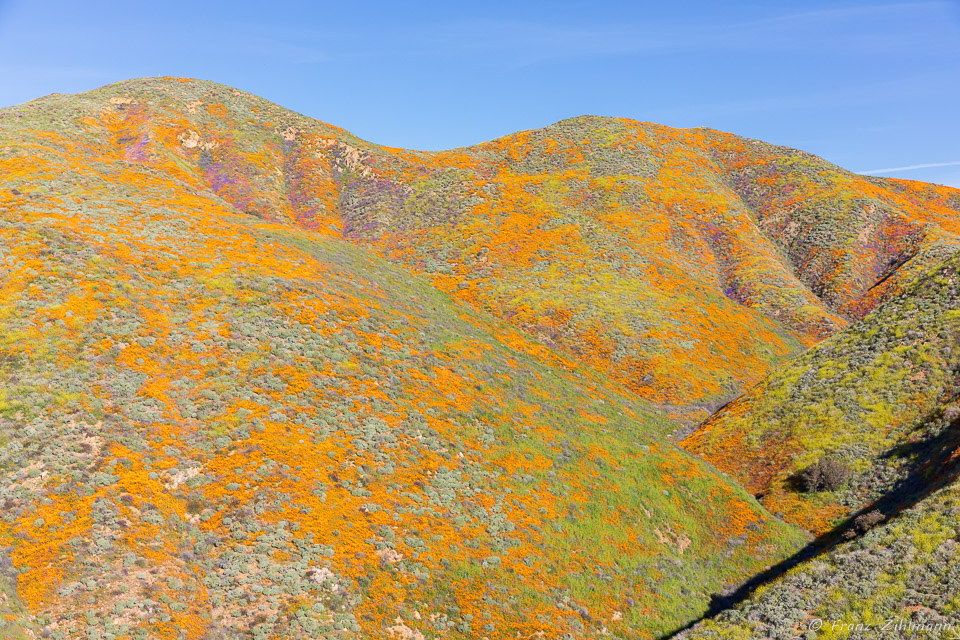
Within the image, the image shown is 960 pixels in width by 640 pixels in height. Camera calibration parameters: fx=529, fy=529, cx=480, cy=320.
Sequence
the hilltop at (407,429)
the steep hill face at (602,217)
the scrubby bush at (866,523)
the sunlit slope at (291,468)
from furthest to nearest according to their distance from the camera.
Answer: the steep hill face at (602,217)
the scrubby bush at (866,523)
the hilltop at (407,429)
the sunlit slope at (291,468)

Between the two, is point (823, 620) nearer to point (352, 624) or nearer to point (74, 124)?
point (352, 624)

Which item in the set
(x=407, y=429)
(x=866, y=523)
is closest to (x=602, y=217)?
(x=407, y=429)

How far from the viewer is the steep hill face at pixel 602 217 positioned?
4959cm

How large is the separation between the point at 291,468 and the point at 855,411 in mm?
31224

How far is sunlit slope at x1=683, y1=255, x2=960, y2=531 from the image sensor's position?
27.1 metres

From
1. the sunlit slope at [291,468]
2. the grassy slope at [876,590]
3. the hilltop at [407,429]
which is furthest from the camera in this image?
the hilltop at [407,429]

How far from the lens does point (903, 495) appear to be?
23.8 metres

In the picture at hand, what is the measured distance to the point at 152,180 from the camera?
4544cm

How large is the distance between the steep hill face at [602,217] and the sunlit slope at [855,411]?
5.90 metres

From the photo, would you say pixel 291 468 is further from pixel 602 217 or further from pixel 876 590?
pixel 602 217

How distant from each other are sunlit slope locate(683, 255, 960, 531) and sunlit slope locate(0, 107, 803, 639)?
321cm

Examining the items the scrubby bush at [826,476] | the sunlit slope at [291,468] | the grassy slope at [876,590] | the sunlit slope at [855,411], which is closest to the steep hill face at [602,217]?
the sunlit slope at [855,411]

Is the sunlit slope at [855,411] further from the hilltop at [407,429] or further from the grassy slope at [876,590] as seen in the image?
the grassy slope at [876,590]

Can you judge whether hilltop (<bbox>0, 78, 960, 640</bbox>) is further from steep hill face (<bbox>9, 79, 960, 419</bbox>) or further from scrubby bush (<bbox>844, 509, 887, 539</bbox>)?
steep hill face (<bbox>9, 79, 960, 419</bbox>)
